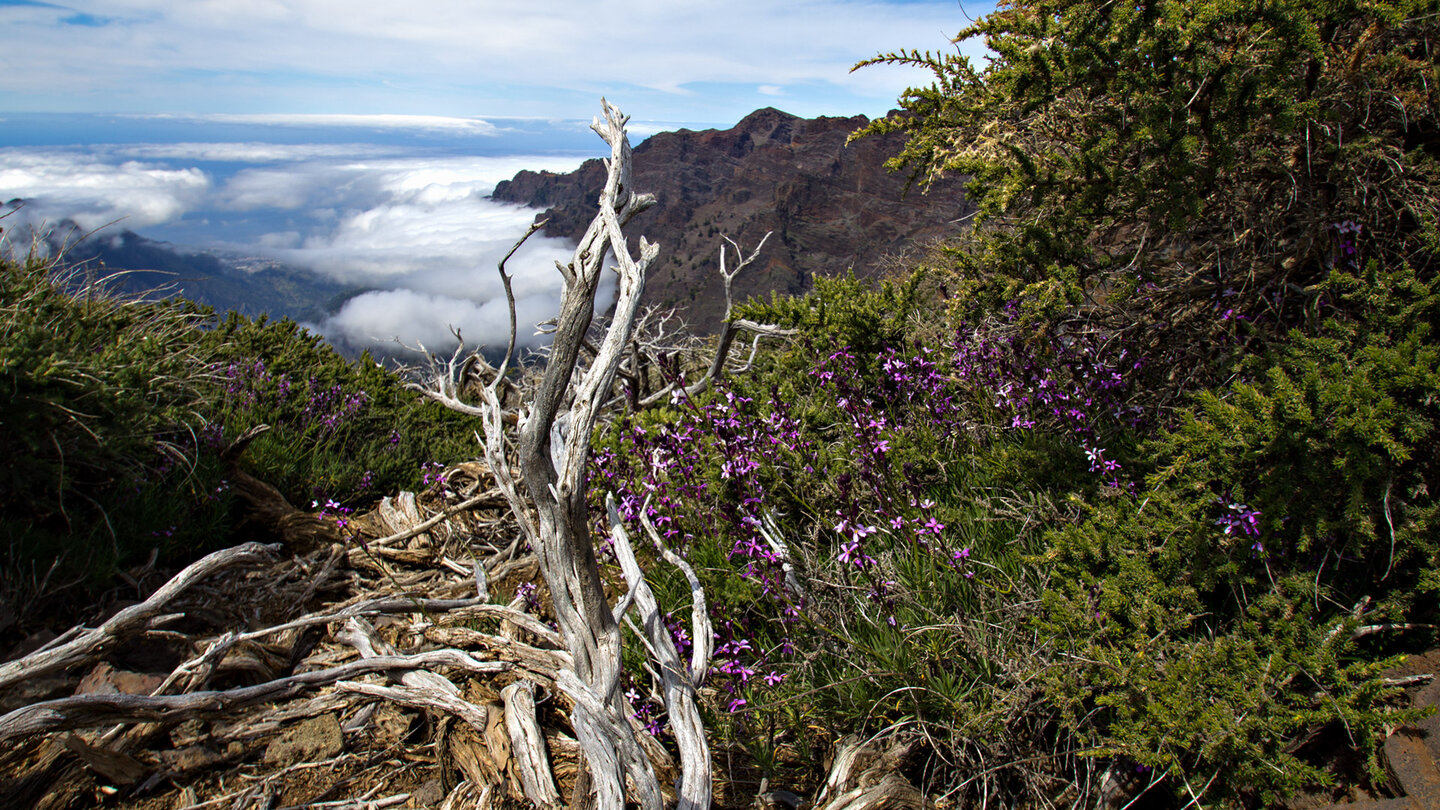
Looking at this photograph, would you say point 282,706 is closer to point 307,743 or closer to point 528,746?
point 307,743

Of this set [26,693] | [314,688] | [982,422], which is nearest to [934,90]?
[982,422]

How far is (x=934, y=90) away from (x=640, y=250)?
2.84 metres

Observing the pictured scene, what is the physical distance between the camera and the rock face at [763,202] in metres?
113

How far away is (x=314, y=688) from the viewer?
318cm

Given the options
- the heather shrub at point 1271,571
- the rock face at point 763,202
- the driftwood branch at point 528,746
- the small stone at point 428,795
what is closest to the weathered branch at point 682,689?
the driftwood branch at point 528,746

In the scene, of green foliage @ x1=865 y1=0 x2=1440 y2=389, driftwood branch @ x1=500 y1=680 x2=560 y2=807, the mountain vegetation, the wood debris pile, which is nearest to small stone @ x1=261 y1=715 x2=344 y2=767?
the wood debris pile

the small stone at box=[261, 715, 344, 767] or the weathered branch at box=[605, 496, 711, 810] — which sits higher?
the weathered branch at box=[605, 496, 711, 810]

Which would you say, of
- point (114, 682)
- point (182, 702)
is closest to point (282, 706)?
point (182, 702)

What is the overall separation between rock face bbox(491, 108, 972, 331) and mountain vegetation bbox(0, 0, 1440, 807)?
81.9 metres

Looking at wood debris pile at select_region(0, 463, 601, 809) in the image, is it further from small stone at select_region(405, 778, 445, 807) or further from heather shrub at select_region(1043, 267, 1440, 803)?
heather shrub at select_region(1043, 267, 1440, 803)

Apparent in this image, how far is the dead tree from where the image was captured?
88.7 inches

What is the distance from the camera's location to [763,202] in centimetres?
14925

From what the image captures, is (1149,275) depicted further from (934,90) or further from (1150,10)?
(934,90)

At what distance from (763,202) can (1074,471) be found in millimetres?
152640
